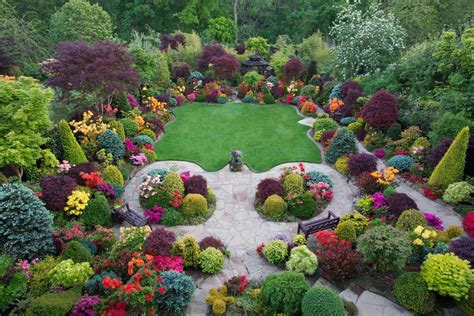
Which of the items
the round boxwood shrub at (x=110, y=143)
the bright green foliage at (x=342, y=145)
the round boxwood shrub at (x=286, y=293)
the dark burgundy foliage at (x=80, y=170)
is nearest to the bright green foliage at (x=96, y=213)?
the dark burgundy foliage at (x=80, y=170)

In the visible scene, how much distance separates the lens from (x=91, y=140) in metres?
16.2

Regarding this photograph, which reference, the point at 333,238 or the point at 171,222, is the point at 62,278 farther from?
the point at 333,238

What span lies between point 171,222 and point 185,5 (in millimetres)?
33590

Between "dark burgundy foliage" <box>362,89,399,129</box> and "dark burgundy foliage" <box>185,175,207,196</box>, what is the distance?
889cm

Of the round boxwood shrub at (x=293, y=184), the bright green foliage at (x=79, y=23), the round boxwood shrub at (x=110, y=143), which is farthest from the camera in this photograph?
the bright green foliage at (x=79, y=23)

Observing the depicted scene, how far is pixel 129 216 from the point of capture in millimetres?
12672

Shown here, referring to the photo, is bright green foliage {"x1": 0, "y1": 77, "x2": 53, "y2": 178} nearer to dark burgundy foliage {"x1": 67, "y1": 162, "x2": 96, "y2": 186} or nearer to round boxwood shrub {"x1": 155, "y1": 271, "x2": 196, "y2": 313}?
dark burgundy foliage {"x1": 67, "y1": 162, "x2": 96, "y2": 186}

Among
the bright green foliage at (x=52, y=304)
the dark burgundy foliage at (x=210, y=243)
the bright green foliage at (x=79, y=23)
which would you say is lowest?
the dark burgundy foliage at (x=210, y=243)

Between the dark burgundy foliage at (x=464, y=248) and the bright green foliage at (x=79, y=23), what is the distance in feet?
86.6

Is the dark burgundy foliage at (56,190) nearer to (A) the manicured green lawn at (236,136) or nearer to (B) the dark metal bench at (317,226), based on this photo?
(A) the manicured green lawn at (236,136)

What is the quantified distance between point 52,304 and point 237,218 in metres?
6.67

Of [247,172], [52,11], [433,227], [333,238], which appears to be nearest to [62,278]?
[333,238]

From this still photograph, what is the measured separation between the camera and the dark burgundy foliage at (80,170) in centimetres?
1380

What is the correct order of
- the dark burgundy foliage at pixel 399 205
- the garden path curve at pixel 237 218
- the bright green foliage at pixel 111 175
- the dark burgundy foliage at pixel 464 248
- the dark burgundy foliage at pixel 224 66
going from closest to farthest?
the dark burgundy foliage at pixel 464 248 < the garden path curve at pixel 237 218 < the dark burgundy foliage at pixel 399 205 < the bright green foliage at pixel 111 175 < the dark burgundy foliage at pixel 224 66
